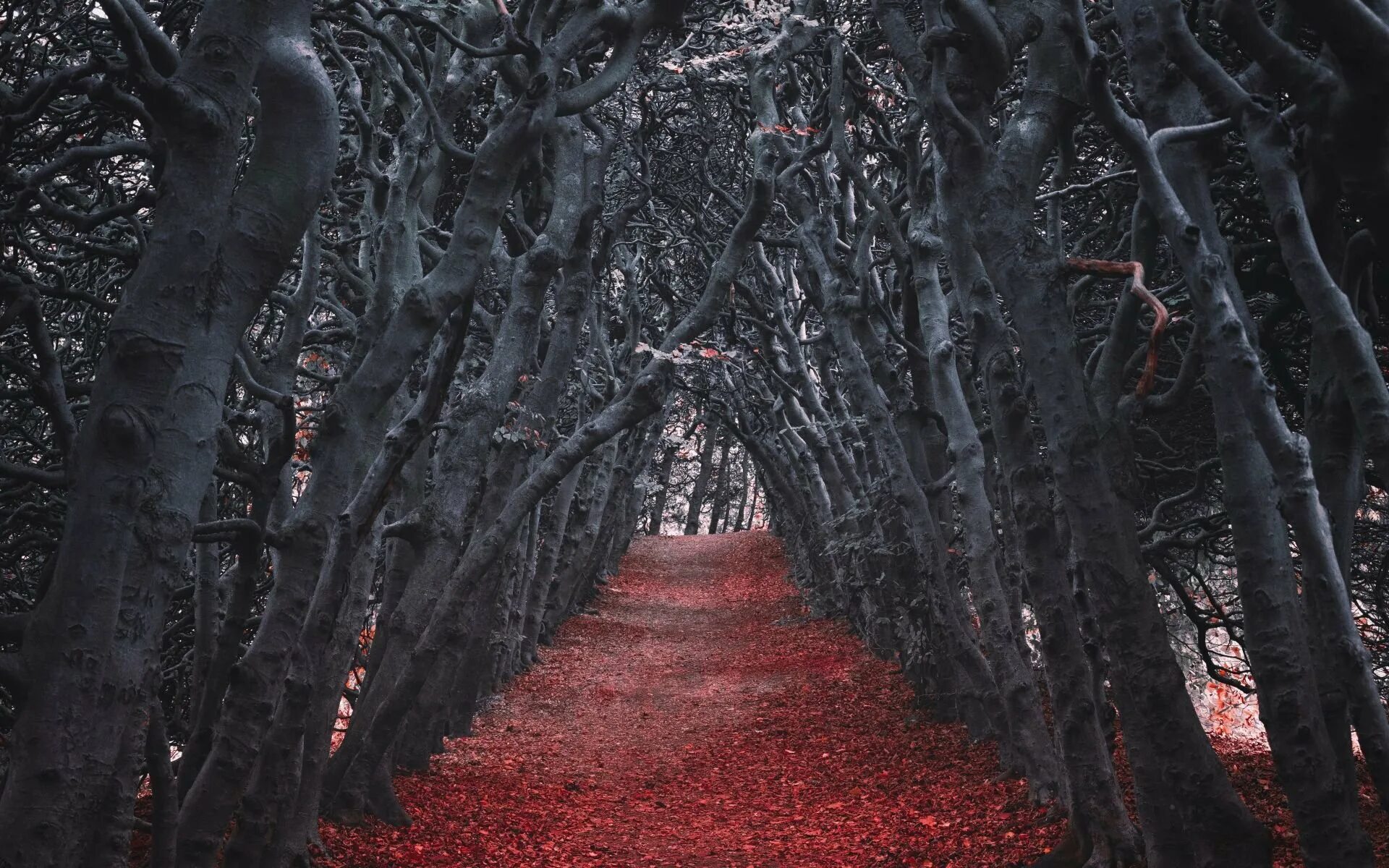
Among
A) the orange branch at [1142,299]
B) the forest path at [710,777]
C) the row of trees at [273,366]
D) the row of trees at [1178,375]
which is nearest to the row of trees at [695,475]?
the forest path at [710,777]

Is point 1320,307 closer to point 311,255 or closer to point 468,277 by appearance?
point 468,277

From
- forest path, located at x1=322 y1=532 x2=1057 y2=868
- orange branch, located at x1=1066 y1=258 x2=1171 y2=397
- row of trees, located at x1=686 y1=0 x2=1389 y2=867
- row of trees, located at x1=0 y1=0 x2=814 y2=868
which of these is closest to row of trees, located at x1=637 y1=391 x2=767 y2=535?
forest path, located at x1=322 y1=532 x2=1057 y2=868

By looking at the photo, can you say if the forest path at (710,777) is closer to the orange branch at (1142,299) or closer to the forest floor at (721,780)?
the forest floor at (721,780)

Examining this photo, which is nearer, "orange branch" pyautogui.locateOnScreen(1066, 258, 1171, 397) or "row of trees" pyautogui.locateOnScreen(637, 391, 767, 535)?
"orange branch" pyautogui.locateOnScreen(1066, 258, 1171, 397)

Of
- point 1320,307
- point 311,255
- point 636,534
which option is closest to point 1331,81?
point 1320,307

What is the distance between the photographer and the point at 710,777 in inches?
468

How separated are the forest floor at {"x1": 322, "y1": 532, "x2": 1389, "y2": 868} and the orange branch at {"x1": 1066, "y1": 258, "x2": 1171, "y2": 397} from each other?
3466mm

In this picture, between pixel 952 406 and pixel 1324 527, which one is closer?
pixel 1324 527

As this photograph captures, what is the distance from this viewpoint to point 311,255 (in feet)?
22.6

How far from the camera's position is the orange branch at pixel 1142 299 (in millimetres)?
3795

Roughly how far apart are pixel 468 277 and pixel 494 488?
4239mm

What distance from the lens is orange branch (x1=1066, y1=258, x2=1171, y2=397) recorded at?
3.80 m

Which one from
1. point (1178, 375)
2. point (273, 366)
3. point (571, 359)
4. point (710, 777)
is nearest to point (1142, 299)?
point (1178, 375)

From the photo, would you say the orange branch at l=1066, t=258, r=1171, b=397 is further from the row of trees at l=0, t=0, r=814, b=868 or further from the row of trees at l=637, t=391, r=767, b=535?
the row of trees at l=637, t=391, r=767, b=535
